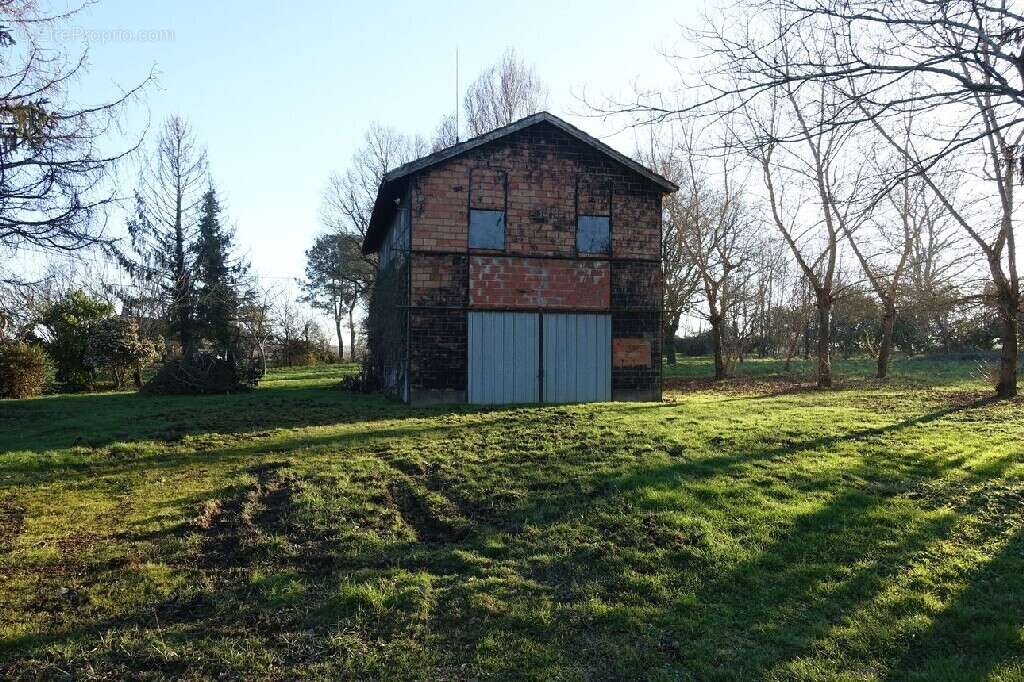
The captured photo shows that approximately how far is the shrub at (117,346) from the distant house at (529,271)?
1073 centimetres

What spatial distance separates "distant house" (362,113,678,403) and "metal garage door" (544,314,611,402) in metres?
0.02

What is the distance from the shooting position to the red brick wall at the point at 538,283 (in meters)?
15.3

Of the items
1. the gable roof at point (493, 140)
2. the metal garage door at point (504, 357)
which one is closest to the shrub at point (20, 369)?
the gable roof at point (493, 140)

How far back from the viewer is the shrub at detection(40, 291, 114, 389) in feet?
70.6

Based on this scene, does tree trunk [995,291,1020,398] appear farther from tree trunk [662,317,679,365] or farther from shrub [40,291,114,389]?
shrub [40,291,114,389]

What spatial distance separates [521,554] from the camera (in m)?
5.63

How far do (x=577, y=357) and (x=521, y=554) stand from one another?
33.9ft

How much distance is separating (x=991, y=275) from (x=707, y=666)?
15567 mm

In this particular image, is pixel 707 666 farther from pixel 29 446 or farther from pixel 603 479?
pixel 29 446

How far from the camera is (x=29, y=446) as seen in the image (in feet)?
33.3

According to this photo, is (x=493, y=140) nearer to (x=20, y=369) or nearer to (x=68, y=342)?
(x=20, y=369)

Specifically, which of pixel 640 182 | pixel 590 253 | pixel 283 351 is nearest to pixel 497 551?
pixel 590 253

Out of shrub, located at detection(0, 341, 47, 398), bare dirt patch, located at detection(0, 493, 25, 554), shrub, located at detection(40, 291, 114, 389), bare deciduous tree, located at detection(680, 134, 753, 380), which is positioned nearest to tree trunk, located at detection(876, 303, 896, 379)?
bare deciduous tree, located at detection(680, 134, 753, 380)

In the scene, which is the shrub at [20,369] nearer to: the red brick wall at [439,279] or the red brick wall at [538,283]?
the red brick wall at [439,279]
